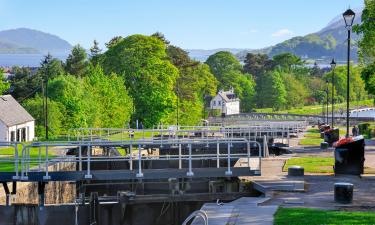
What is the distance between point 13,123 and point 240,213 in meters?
45.9

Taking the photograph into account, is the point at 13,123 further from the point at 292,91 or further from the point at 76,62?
the point at 292,91

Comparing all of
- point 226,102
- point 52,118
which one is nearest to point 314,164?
point 52,118

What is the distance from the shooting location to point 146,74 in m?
85.7

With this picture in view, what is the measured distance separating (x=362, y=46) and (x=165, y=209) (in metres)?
25.2

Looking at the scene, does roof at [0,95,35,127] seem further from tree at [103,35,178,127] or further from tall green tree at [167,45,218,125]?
tall green tree at [167,45,218,125]

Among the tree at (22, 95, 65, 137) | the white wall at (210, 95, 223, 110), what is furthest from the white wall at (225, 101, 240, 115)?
the tree at (22, 95, 65, 137)

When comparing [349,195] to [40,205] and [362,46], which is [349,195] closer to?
[40,205]

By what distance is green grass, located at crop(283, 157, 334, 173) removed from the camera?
106ft

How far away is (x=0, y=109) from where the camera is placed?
63.5 meters

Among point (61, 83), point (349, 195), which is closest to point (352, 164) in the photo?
point (349, 195)

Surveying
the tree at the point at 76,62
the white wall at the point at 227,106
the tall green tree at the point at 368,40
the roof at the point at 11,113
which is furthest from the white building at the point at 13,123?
the white wall at the point at 227,106

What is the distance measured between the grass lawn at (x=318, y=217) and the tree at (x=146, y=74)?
6133 cm

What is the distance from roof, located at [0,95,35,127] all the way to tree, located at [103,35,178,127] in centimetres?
1844

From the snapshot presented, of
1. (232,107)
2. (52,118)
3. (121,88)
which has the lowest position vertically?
(52,118)
